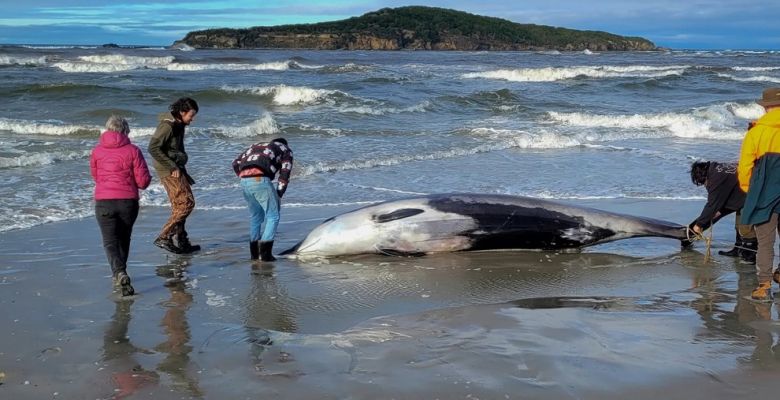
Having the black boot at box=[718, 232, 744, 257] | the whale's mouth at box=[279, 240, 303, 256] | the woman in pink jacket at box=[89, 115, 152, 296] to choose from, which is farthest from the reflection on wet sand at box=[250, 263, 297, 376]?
the black boot at box=[718, 232, 744, 257]

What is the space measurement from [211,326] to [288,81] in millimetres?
32896

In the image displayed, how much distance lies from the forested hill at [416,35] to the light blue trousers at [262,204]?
119490 millimetres

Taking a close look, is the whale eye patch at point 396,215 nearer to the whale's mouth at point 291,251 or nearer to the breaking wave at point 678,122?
the whale's mouth at point 291,251

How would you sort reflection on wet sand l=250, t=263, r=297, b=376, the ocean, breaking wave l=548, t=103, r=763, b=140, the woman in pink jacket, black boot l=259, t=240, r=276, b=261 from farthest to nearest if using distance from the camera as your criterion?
breaking wave l=548, t=103, r=763, b=140
the ocean
black boot l=259, t=240, r=276, b=261
the woman in pink jacket
reflection on wet sand l=250, t=263, r=297, b=376

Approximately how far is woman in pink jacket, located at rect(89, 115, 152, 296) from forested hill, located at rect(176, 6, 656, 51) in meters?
121

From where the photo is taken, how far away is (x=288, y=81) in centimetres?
3803

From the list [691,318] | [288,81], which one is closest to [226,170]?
[691,318]

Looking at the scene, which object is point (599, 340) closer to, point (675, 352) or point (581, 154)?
point (675, 352)

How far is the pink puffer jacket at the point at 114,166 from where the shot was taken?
6.95 meters

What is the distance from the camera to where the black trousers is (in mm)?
6996

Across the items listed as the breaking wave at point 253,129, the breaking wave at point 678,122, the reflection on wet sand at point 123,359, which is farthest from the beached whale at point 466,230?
the breaking wave at point 678,122

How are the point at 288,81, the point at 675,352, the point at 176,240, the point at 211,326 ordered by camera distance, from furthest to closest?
1. the point at 288,81
2. the point at 176,240
3. the point at 211,326
4. the point at 675,352

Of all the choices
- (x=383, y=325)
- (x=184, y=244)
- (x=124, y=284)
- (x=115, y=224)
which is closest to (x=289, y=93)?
(x=184, y=244)

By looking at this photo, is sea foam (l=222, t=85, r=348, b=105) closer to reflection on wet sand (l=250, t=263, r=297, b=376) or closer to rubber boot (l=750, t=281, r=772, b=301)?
reflection on wet sand (l=250, t=263, r=297, b=376)
